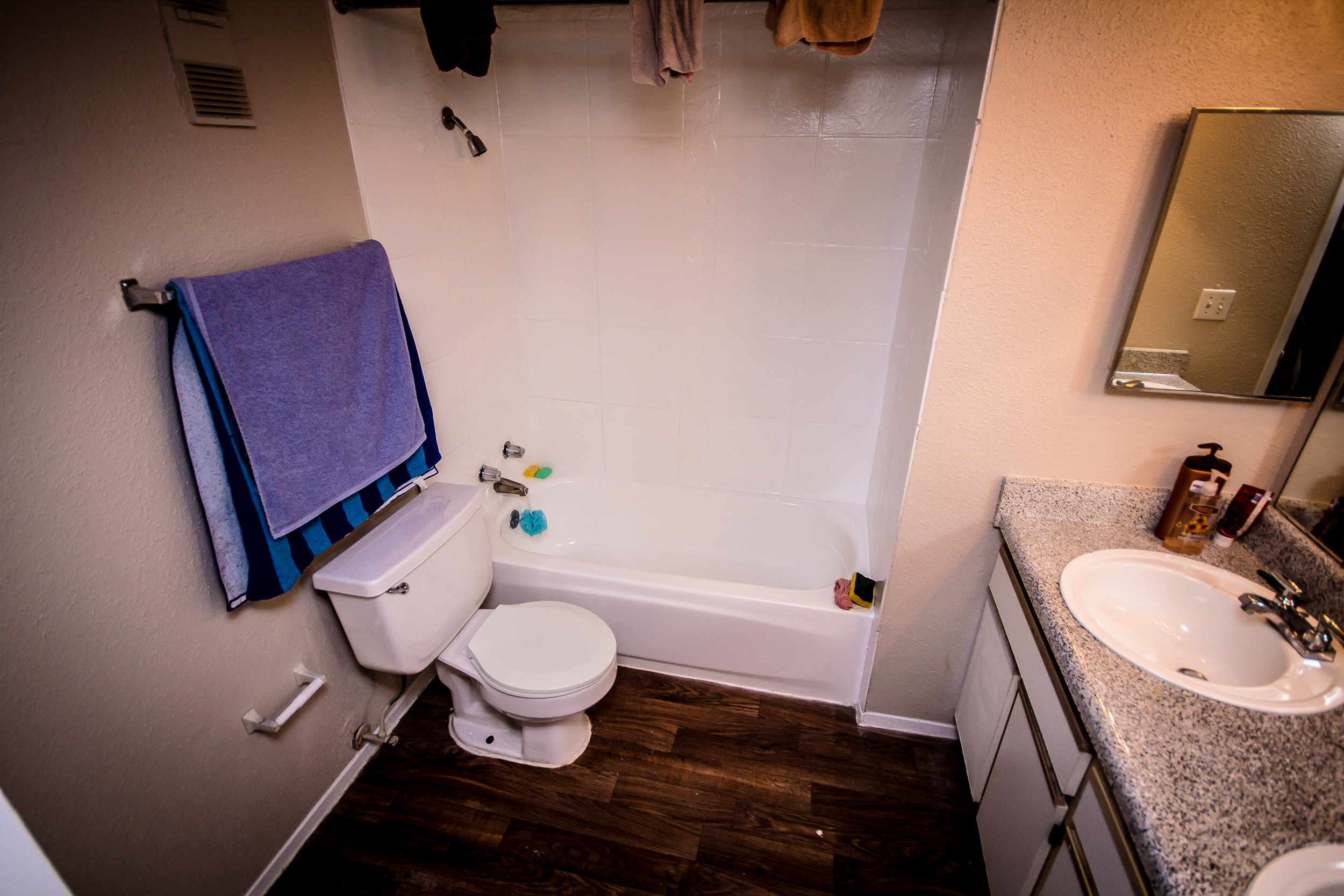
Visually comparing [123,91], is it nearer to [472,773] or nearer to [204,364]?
[204,364]

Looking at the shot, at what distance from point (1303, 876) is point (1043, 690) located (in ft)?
1.45

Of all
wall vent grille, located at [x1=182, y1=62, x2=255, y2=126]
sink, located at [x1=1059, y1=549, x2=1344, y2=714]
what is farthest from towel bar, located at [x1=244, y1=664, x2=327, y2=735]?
sink, located at [x1=1059, y1=549, x2=1344, y2=714]

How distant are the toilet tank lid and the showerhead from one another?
103cm

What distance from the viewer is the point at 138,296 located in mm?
1028

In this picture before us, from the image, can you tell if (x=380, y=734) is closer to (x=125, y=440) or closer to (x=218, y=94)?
(x=125, y=440)

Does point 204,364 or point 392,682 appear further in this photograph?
point 392,682

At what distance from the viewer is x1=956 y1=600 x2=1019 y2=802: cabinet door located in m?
1.41

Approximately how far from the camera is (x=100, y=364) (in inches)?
40.2

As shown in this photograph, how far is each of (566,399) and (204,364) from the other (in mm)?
1462

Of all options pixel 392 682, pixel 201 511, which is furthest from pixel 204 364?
pixel 392 682

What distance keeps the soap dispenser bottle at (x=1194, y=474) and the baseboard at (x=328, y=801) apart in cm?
212

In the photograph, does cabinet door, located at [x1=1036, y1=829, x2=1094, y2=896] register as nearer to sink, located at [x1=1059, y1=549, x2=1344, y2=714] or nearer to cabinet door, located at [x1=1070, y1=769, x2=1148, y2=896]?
cabinet door, located at [x1=1070, y1=769, x2=1148, y2=896]

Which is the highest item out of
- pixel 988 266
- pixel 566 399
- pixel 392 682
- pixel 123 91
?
pixel 123 91

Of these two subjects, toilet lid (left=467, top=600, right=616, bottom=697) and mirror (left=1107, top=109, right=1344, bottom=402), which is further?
toilet lid (left=467, top=600, right=616, bottom=697)
